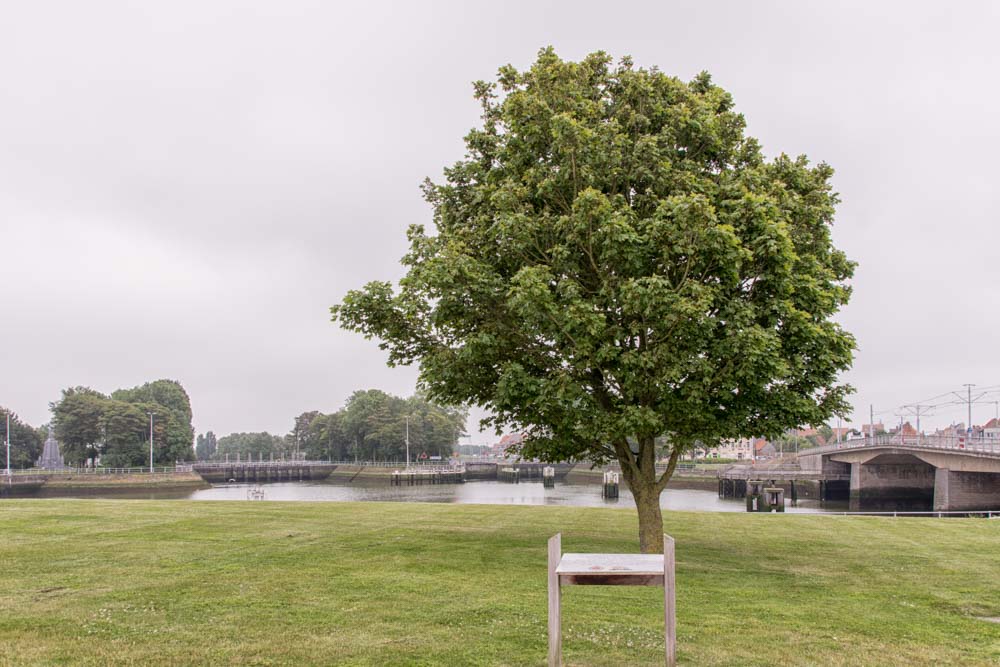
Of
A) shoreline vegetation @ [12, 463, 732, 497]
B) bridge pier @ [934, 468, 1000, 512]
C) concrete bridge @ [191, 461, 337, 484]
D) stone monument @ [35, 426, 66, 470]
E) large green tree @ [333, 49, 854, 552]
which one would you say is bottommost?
concrete bridge @ [191, 461, 337, 484]

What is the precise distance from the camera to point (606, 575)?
812 centimetres

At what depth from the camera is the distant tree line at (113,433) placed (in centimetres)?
12519

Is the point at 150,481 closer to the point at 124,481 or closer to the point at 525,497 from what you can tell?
the point at 124,481

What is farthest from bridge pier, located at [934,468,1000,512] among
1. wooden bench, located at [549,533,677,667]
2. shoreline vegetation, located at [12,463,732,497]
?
wooden bench, located at [549,533,677,667]

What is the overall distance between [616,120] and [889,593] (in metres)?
11.4

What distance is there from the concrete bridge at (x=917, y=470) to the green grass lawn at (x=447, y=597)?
49363 mm

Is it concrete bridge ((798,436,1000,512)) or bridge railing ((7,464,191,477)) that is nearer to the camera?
concrete bridge ((798,436,1000,512))

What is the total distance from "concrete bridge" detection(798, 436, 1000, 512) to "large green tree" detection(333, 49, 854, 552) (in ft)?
188

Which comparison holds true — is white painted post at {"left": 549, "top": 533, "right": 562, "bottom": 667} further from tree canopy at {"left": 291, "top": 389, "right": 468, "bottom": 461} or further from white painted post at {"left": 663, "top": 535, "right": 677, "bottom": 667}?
tree canopy at {"left": 291, "top": 389, "right": 468, "bottom": 461}

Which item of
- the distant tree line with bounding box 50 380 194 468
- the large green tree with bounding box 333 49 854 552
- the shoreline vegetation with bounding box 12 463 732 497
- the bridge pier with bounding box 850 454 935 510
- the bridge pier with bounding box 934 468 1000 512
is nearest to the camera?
the large green tree with bounding box 333 49 854 552

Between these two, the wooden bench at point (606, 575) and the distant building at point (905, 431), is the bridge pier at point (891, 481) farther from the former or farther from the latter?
the wooden bench at point (606, 575)

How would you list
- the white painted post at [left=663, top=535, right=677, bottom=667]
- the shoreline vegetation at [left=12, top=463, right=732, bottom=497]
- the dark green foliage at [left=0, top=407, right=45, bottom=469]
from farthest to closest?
the dark green foliage at [left=0, top=407, right=45, bottom=469]
the shoreline vegetation at [left=12, top=463, right=732, bottom=497]
the white painted post at [left=663, top=535, right=677, bottom=667]

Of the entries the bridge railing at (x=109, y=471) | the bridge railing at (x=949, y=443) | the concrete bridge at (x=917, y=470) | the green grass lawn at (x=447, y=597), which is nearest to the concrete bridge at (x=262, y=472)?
the bridge railing at (x=109, y=471)

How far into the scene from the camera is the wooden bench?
26.6 ft
